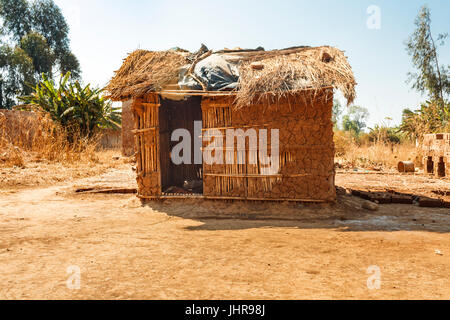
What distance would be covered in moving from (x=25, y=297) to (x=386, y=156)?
47.0 ft

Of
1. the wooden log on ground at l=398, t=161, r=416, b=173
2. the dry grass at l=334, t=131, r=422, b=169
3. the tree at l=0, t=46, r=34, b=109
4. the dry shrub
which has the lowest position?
the wooden log on ground at l=398, t=161, r=416, b=173

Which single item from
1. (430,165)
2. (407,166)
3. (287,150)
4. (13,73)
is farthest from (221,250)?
(13,73)

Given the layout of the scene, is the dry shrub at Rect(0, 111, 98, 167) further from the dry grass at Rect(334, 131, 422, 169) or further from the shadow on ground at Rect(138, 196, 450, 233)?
the dry grass at Rect(334, 131, 422, 169)

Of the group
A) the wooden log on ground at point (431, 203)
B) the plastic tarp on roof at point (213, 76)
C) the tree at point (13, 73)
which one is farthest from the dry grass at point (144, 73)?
the tree at point (13, 73)

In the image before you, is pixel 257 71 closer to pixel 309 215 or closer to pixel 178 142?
pixel 309 215

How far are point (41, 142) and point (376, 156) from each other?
42.7 ft

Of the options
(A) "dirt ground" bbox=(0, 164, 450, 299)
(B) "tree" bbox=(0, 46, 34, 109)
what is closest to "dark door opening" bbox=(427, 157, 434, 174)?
(A) "dirt ground" bbox=(0, 164, 450, 299)

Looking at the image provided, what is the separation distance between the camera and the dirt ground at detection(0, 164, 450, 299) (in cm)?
265

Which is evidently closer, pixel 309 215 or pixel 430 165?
pixel 309 215

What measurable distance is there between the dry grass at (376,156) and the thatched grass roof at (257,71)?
25.8 feet

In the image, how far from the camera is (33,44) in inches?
961

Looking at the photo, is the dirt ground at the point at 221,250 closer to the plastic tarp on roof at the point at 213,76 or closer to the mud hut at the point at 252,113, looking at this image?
the mud hut at the point at 252,113

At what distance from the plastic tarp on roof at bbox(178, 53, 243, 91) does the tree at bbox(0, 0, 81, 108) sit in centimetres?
2107

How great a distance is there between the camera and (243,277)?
9.51ft
